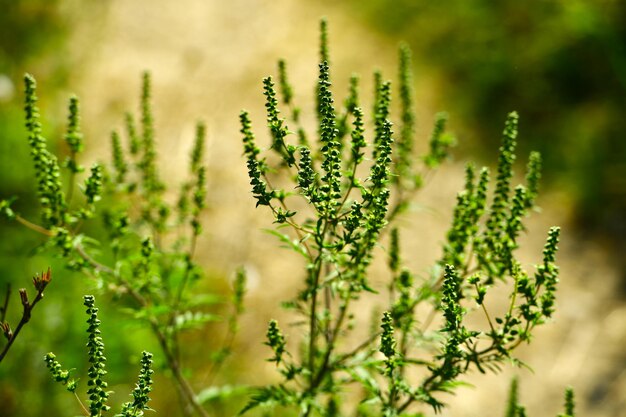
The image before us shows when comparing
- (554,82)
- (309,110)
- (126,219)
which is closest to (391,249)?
(126,219)

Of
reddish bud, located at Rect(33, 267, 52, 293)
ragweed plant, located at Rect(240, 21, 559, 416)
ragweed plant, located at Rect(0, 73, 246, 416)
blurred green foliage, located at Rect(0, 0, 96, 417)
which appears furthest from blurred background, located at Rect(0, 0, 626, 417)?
reddish bud, located at Rect(33, 267, 52, 293)

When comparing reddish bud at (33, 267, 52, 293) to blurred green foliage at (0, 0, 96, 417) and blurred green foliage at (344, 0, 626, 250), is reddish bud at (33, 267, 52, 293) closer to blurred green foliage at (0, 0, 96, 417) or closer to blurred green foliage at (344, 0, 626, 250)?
blurred green foliage at (0, 0, 96, 417)

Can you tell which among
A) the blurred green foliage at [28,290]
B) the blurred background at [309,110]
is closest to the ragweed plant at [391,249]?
the blurred background at [309,110]

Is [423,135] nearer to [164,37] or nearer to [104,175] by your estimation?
[164,37]

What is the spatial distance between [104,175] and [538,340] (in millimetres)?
4666

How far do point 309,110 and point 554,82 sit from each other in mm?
3166

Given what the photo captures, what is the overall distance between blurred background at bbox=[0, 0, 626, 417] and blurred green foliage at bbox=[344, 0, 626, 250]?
0.02 metres

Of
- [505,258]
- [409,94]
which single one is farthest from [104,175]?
[505,258]

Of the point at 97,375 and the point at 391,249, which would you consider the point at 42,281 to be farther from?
the point at 391,249

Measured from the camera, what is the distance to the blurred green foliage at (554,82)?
772 centimetres

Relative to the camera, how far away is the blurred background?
6.48m

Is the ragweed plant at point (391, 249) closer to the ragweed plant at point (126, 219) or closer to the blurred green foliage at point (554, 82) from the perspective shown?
the ragweed plant at point (126, 219)

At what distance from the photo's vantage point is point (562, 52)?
28.3 feet

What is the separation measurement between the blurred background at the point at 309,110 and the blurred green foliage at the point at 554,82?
20 millimetres
